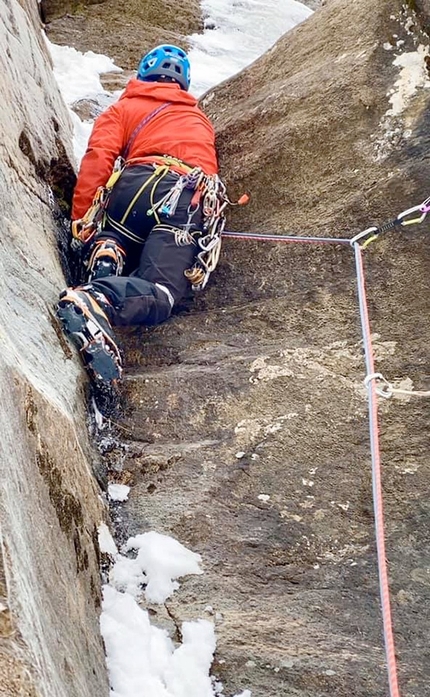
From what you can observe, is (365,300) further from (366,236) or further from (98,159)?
(98,159)

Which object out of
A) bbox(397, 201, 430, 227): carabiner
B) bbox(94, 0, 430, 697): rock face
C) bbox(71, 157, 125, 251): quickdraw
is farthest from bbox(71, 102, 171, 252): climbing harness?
bbox(397, 201, 430, 227): carabiner

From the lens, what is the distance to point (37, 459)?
2.76m

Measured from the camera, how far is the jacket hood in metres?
5.56

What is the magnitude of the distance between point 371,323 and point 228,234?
1370mm

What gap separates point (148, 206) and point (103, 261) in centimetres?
49

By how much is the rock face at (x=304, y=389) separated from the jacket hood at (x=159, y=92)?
0.55m

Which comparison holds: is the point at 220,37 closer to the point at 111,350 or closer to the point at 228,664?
the point at 111,350

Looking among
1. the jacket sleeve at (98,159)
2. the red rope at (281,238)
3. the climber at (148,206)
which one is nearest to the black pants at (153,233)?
the climber at (148,206)

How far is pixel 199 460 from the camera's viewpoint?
153 inches

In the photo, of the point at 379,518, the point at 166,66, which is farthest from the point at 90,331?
the point at 166,66

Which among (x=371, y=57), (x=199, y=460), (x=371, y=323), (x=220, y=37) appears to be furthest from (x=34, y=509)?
(x=220, y=37)

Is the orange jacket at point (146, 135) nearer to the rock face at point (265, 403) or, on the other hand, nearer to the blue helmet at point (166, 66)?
the blue helmet at point (166, 66)

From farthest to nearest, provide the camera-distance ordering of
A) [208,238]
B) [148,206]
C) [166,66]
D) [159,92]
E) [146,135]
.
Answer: [166,66] < [159,92] < [146,135] < [208,238] < [148,206]

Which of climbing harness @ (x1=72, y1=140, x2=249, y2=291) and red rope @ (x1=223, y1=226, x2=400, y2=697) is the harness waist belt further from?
red rope @ (x1=223, y1=226, x2=400, y2=697)
